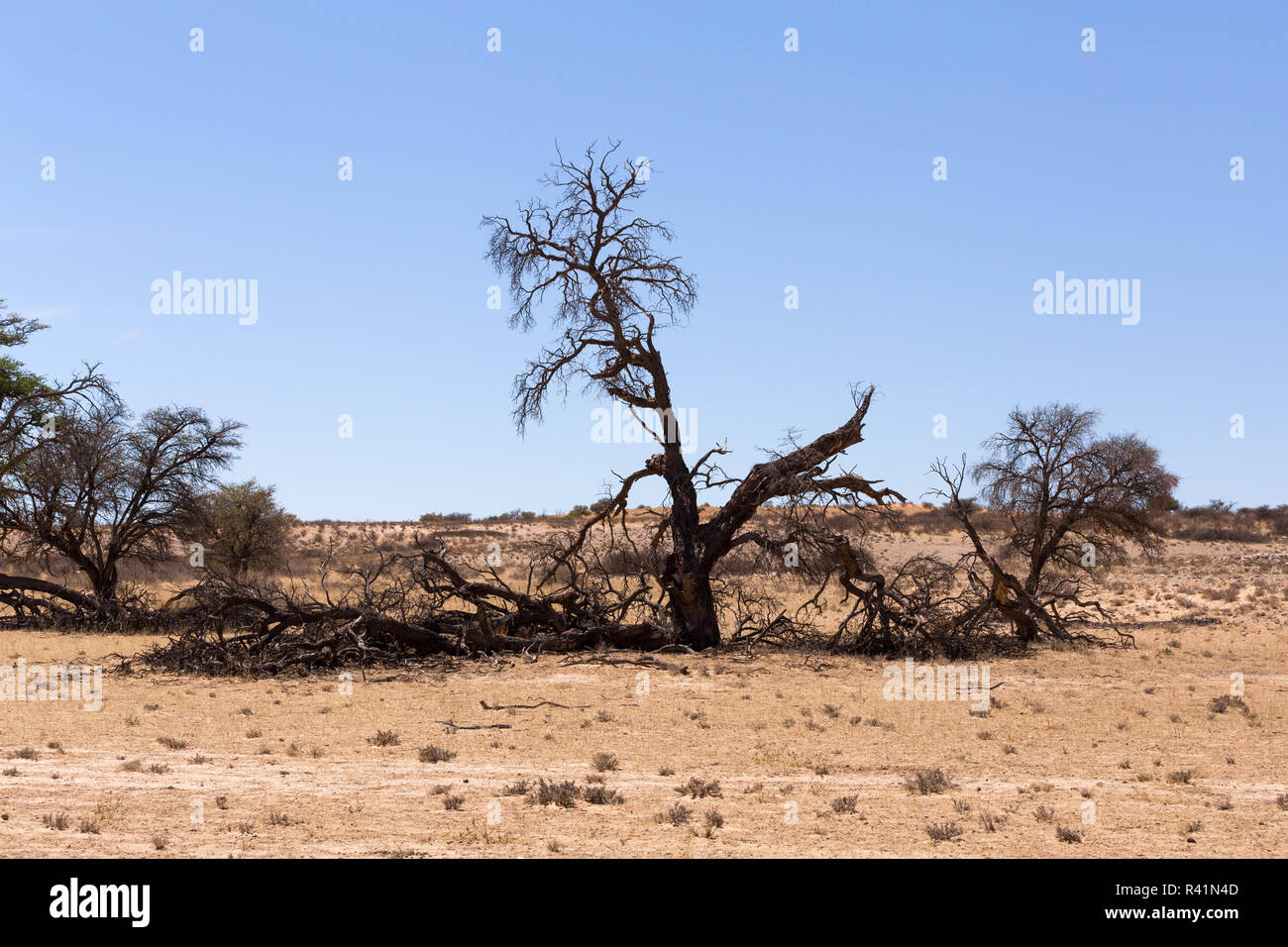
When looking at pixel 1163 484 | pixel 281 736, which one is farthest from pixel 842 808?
pixel 1163 484

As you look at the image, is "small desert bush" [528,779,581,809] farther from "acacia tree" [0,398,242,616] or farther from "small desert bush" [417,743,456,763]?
"acacia tree" [0,398,242,616]

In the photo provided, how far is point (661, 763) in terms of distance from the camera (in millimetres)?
12016

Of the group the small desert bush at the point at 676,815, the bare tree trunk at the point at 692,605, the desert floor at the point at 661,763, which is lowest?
the desert floor at the point at 661,763

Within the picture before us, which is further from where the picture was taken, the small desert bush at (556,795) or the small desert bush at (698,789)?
the small desert bush at (698,789)

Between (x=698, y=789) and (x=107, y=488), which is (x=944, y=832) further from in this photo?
(x=107, y=488)

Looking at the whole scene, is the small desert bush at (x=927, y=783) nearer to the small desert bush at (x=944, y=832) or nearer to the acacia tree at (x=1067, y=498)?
the small desert bush at (x=944, y=832)

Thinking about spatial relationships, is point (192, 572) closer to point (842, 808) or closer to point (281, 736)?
point (281, 736)

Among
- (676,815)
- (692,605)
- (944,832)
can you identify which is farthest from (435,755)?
(692,605)

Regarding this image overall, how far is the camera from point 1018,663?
67.4 feet

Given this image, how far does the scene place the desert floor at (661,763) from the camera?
8617 mm

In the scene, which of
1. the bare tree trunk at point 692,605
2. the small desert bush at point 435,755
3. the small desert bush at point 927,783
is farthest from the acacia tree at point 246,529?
the small desert bush at point 927,783

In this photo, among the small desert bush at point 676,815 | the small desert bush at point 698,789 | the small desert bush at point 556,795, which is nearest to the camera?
the small desert bush at point 676,815

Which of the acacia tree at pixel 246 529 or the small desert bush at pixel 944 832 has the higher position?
the acacia tree at pixel 246 529

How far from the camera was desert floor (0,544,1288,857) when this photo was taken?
8.62 meters
